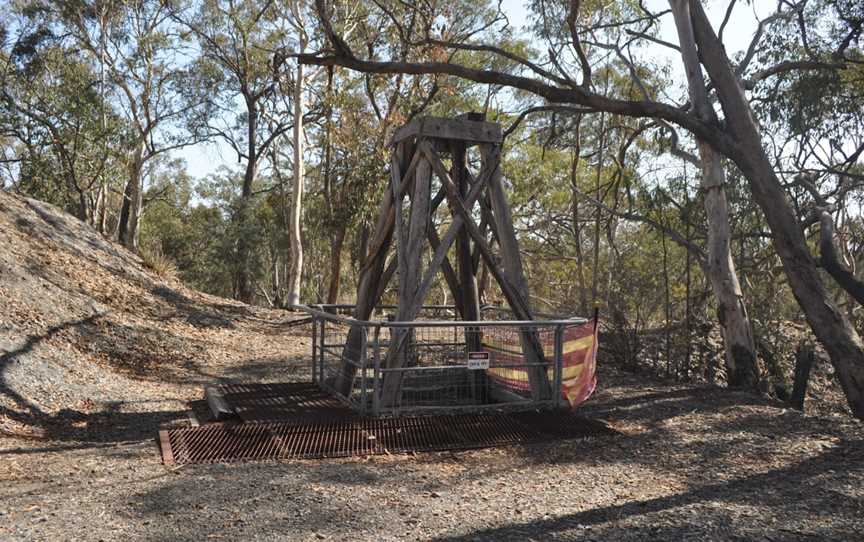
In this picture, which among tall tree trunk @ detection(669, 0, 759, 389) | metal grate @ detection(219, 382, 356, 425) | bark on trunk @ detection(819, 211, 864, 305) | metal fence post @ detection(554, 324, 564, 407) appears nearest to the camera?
metal grate @ detection(219, 382, 356, 425)

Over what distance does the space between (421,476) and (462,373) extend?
10.7 feet

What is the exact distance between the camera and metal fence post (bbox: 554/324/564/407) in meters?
7.15

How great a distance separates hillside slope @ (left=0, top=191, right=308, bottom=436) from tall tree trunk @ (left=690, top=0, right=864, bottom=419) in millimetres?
7334

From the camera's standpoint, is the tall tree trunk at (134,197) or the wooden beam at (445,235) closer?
the wooden beam at (445,235)

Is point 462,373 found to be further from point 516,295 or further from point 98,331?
point 98,331

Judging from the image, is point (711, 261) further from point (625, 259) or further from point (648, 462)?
point (625, 259)

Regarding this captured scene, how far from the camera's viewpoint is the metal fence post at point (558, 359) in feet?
23.5

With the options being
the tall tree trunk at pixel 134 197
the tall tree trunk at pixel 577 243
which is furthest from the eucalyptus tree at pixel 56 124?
the tall tree trunk at pixel 577 243

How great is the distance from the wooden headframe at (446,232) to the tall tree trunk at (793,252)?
3.20 metres

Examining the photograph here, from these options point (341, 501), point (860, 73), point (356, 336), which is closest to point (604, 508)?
point (341, 501)

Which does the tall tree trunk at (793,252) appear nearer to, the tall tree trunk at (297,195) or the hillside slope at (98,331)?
the hillside slope at (98,331)

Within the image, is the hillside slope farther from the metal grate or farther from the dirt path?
the dirt path

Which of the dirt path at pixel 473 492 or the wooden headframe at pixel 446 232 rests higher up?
the wooden headframe at pixel 446 232

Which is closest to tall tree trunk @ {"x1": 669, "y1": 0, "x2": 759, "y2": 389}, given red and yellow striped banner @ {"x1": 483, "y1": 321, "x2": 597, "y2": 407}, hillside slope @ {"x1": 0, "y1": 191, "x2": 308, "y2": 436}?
red and yellow striped banner @ {"x1": 483, "y1": 321, "x2": 597, "y2": 407}
